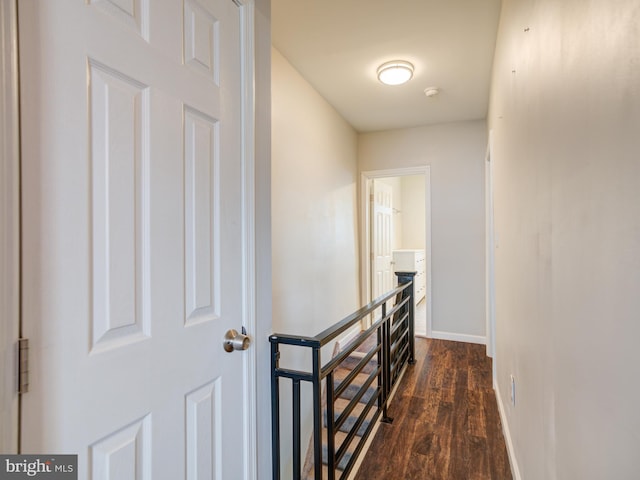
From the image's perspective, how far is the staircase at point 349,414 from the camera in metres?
1.65

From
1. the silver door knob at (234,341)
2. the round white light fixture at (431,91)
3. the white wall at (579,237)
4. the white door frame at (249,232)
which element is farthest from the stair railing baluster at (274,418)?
the round white light fixture at (431,91)

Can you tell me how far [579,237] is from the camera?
0.77m

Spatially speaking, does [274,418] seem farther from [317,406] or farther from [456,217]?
[456,217]

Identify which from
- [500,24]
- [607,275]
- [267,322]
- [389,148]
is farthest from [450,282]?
[607,275]

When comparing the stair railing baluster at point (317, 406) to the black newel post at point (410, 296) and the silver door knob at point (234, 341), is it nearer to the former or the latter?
the silver door knob at point (234, 341)

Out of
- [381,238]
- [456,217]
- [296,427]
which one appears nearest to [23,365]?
[296,427]

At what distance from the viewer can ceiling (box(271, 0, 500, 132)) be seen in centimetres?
209

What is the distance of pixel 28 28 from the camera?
589 millimetres

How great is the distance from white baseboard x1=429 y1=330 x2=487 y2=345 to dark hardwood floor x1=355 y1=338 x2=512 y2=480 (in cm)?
75

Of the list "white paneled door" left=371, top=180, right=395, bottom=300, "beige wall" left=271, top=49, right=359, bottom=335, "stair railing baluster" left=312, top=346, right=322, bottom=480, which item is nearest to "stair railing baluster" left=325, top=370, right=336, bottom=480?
"stair railing baluster" left=312, top=346, right=322, bottom=480

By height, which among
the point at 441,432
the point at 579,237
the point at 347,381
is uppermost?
the point at 579,237

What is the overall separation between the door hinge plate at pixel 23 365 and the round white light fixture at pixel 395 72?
2.89m

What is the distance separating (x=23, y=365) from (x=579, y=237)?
45.4 inches

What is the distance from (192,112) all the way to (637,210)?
1030mm
